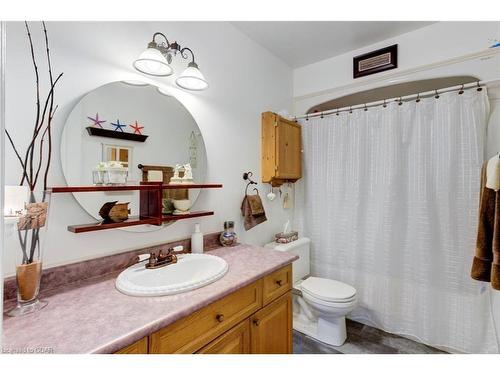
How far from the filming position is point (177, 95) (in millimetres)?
1497

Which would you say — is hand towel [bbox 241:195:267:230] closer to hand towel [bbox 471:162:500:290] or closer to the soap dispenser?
the soap dispenser

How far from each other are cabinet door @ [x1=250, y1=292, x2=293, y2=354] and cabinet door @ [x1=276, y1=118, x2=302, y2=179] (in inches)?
42.0

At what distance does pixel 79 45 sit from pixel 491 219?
2.32 m

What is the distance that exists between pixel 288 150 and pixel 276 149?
0.20m

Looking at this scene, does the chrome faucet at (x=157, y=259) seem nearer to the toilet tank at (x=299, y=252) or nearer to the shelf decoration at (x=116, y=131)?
the shelf decoration at (x=116, y=131)

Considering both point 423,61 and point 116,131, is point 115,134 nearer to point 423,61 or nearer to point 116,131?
point 116,131

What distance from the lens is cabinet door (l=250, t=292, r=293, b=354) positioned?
1218 millimetres

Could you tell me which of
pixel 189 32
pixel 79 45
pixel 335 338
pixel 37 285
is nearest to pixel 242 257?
pixel 37 285

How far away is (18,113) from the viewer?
3.09 ft

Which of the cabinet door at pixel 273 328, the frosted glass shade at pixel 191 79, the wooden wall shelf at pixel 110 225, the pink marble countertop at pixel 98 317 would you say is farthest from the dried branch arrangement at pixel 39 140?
the cabinet door at pixel 273 328

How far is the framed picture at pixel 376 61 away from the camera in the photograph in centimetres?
201

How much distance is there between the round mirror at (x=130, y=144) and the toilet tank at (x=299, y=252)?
3.15ft

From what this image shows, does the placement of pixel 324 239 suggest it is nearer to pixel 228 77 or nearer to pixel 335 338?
pixel 335 338

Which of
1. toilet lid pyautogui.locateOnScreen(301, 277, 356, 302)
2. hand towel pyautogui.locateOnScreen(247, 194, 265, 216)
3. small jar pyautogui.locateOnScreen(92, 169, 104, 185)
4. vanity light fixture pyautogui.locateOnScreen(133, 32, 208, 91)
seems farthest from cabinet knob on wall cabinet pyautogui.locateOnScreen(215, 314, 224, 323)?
vanity light fixture pyautogui.locateOnScreen(133, 32, 208, 91)
